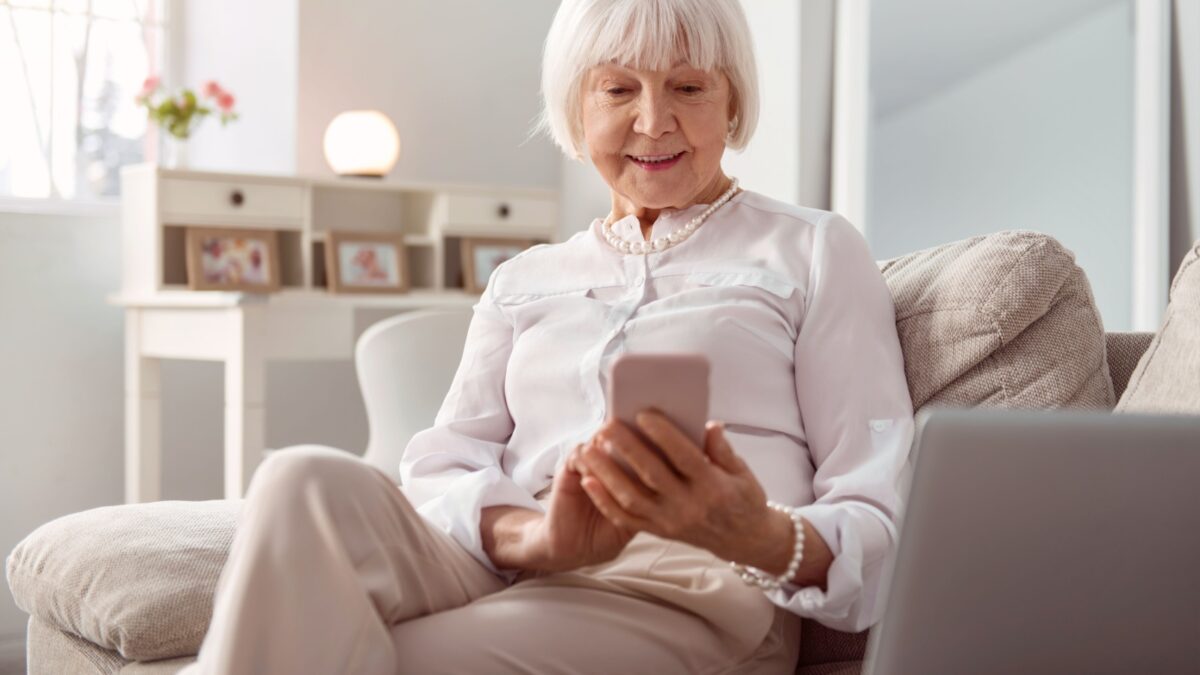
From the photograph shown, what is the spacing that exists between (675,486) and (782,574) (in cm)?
22

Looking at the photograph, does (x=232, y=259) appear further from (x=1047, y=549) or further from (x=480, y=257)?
(x=1047, y=549)

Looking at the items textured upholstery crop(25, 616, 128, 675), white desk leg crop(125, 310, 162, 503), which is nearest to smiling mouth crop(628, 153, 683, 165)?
textured upholstery crop(25, 616, 128, 675)

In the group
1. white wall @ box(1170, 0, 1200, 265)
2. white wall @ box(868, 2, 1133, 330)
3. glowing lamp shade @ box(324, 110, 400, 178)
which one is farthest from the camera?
glowing lamp shade @ box(324, 110, 400, 178)

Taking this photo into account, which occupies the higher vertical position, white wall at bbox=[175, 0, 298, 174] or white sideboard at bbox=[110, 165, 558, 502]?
white wall at bbox=[175, 0, 298, 174]

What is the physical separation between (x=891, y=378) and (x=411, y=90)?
2819 mm

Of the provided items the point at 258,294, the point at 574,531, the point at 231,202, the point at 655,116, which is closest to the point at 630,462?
the point at 574,531

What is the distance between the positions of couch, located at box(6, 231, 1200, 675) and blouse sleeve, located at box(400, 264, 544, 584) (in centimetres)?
25

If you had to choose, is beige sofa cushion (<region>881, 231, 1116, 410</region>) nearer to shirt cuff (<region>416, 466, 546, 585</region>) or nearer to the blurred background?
shirt cuff (<region>416, 466, 546, 585</region>)

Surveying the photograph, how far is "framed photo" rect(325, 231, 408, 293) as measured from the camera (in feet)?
11.5

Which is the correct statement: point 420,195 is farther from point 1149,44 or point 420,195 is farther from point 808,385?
point 808,385

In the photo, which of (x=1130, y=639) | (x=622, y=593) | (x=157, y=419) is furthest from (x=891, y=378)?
(x=157, y=419)

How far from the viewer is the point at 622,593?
1205 mm

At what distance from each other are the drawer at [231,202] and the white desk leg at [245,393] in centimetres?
45

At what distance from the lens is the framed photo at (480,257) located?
3.68 metres
